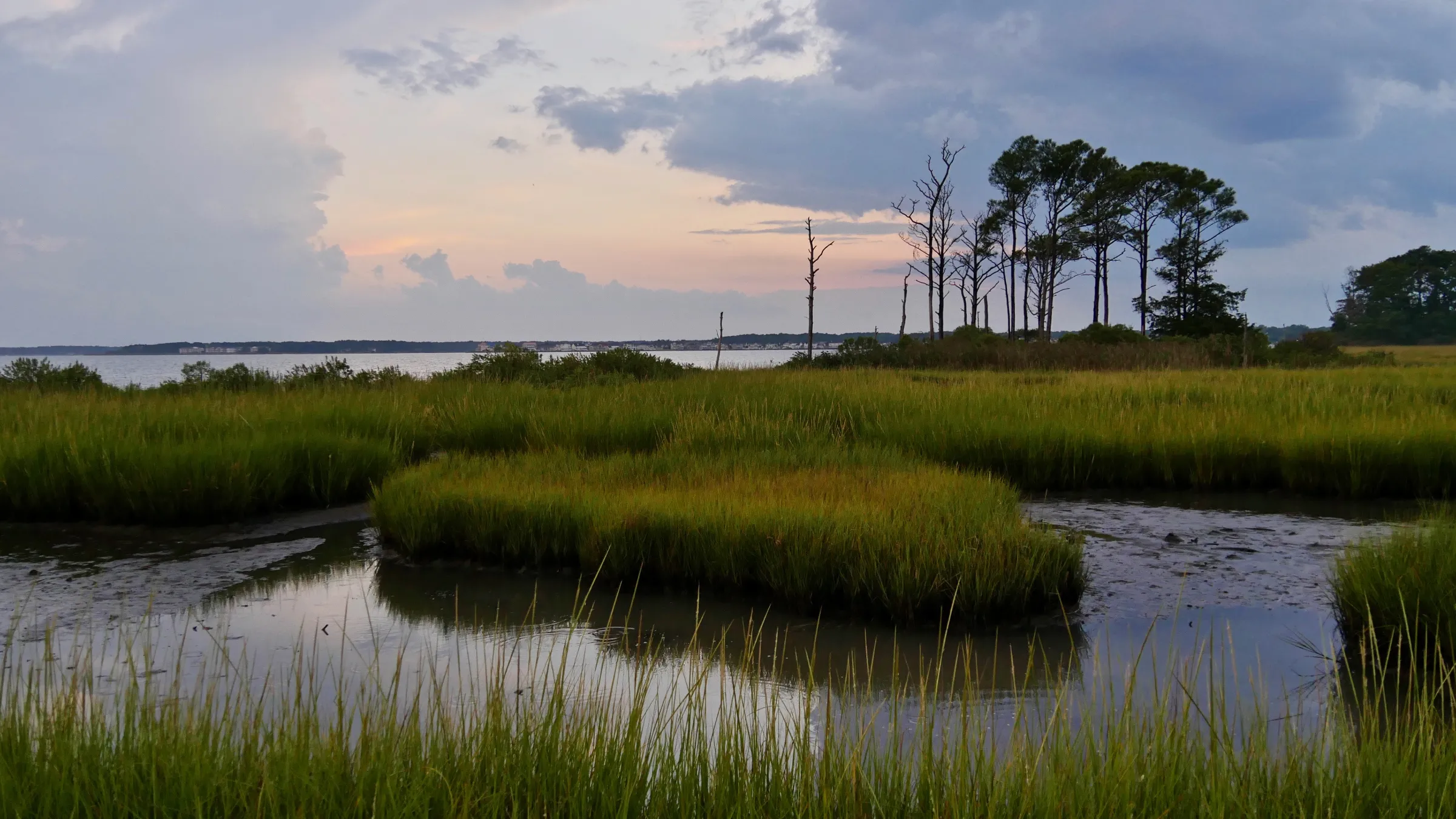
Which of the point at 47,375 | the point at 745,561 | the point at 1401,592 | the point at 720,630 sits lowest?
the point at 720,630

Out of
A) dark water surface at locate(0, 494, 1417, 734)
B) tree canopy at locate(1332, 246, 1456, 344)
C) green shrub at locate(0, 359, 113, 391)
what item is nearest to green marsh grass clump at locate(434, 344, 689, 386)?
green shrub at locate(0, 359, 113, 391)

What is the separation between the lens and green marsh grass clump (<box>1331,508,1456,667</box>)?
424 centimetres

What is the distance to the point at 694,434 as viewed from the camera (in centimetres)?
995

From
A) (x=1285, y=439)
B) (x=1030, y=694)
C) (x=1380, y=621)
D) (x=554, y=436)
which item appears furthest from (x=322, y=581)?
(x=1285, y=439)

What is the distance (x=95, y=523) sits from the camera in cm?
787

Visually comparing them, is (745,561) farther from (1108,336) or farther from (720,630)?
(1108,336)

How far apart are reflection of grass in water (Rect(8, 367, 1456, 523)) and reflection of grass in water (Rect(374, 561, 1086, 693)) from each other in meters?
2.99

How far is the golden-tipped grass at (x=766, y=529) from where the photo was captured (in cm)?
524

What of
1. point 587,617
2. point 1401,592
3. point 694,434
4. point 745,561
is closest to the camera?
point 1401,592

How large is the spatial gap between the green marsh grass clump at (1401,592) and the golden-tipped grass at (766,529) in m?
1.41

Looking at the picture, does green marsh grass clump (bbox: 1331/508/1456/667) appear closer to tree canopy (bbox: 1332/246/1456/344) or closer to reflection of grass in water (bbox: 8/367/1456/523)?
reflection of grass in water (bbox: 8/367/1456/523)

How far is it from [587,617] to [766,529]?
141 cm

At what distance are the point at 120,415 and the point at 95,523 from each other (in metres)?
2.21

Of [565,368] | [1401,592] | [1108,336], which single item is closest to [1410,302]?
[1108,336]
